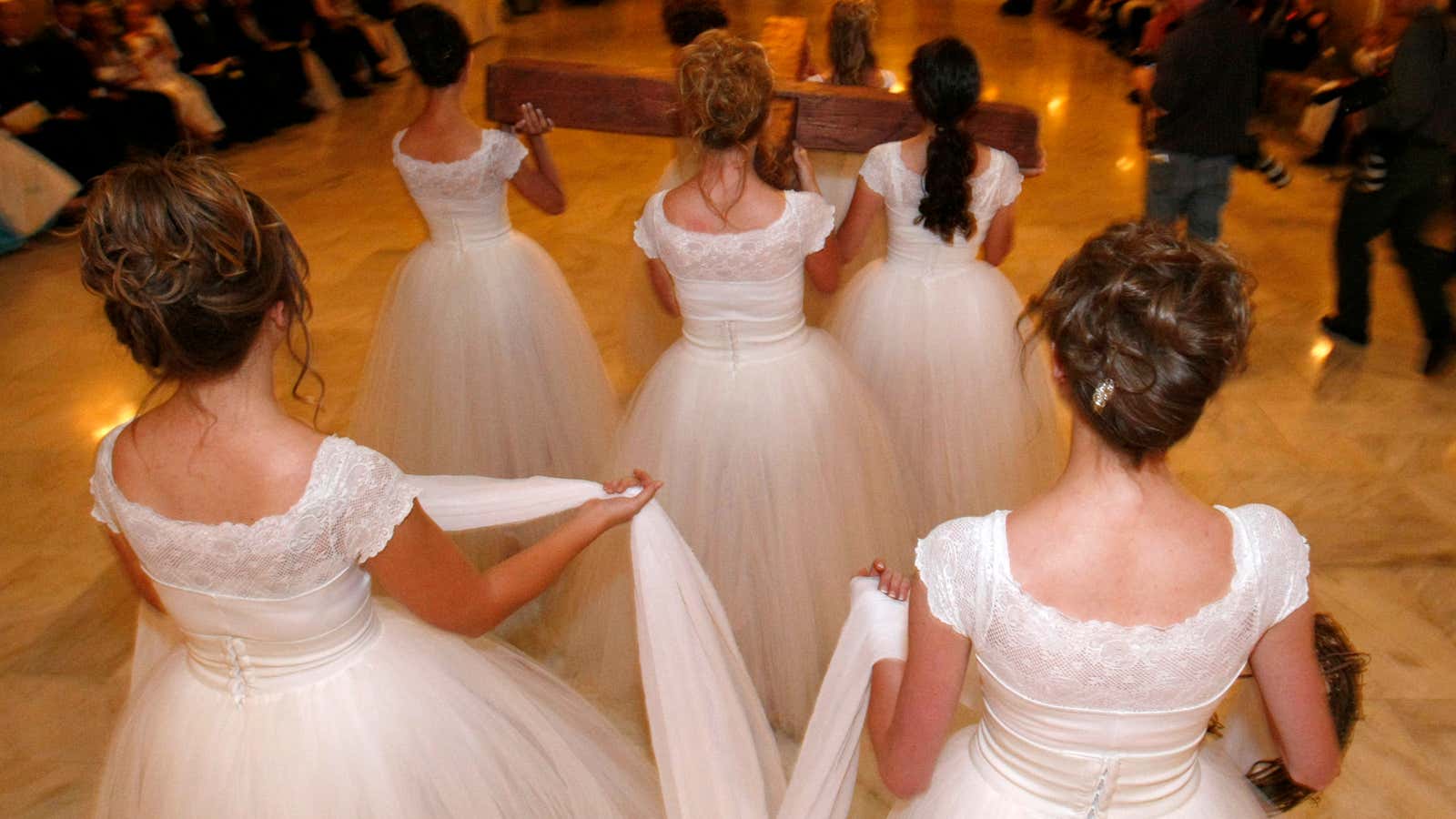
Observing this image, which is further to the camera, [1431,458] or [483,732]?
[1431,458]

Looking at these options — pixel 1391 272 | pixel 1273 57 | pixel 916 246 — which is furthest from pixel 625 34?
pixel 916 246

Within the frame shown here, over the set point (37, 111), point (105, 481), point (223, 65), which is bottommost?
point (223, 65)

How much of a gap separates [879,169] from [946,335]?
515mm

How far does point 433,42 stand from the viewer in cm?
314

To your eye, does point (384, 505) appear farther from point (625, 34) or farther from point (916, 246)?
point (625, 34)

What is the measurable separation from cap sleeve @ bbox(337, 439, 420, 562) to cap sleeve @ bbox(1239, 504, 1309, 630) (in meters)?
1.16

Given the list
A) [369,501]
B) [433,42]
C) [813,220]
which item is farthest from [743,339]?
[369,501]

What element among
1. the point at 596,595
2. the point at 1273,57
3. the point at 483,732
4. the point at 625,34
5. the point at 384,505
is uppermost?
the point at 384,505

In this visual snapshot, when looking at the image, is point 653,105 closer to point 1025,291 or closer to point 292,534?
point 292,534

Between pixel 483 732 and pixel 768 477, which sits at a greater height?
pixel 483 732

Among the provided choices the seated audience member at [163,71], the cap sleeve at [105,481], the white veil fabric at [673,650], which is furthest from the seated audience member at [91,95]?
the cap sleeve at [105,481]

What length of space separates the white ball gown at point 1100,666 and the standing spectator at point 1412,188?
3.43m

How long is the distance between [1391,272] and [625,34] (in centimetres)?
798

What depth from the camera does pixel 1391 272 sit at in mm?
5551
